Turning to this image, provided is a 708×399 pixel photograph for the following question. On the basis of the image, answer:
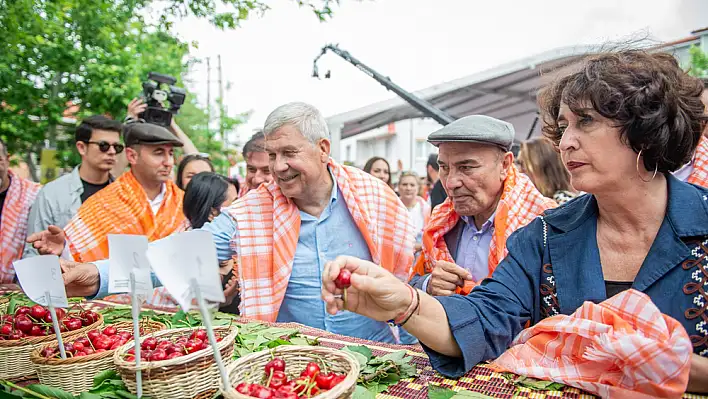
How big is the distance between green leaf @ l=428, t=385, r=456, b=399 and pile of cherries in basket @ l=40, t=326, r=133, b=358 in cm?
98

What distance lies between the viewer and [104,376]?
1.53m

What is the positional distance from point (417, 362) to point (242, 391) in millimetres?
725

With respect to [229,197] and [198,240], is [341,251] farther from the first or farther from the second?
[198,240]

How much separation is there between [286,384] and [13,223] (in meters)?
3.74

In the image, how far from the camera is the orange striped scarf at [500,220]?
2.29 metres

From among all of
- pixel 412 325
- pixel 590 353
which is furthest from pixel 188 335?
pixel 590 353

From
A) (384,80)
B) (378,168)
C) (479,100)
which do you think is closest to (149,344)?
(378,168)

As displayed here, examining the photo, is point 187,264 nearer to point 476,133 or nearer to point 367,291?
point 367,291

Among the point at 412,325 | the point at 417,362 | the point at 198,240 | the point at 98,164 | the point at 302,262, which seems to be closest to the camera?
the point at 198,240

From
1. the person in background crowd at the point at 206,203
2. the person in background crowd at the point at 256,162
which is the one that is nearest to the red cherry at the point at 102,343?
the person in background crowd at the point at 206,203

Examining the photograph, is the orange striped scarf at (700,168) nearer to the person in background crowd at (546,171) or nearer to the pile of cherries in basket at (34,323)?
the person in background crowd at (546,171)

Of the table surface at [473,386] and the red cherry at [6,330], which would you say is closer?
the table surface at [473,386]

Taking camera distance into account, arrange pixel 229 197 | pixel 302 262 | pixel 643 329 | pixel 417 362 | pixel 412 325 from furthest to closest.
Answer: pixel 229 197
pixel 302 262
pixel 417 362
pixel 412 325
pixel 643 329

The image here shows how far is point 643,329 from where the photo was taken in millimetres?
1341
